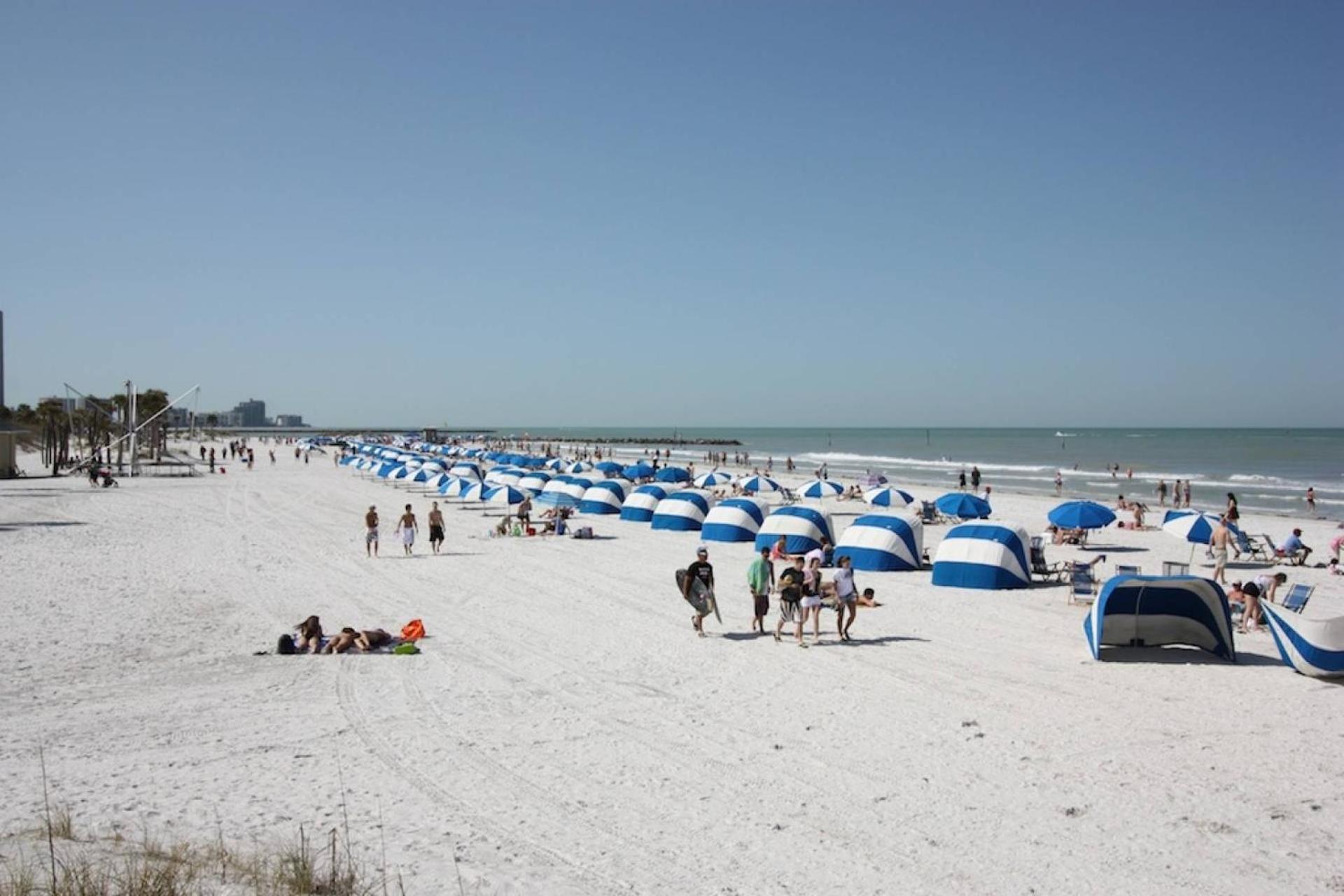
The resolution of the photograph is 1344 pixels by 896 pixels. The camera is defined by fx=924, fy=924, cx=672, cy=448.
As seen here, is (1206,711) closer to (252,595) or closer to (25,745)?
(25,745)

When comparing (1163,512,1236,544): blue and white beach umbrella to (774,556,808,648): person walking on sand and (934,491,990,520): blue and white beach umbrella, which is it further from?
(774,556,808,648): person walking on sand

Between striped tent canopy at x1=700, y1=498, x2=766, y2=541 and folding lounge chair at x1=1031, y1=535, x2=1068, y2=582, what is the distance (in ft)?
22.6

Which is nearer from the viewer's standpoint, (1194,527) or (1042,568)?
(1042,568)

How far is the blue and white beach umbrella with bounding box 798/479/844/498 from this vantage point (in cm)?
3238

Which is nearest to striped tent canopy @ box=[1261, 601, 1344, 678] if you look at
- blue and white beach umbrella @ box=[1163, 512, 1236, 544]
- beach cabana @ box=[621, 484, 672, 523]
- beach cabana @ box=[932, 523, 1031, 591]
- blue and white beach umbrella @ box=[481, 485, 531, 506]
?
beach cabana @ box=[932, 523, 1031, 591]

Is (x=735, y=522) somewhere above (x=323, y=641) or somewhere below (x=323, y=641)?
above

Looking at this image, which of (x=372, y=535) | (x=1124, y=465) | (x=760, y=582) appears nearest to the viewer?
(x=760, y=582)

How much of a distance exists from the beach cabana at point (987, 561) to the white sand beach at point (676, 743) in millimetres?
993

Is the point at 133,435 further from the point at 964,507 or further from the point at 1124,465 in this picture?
the point at 1124,465

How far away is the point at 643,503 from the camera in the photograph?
2741 centimetres

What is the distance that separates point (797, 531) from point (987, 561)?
4.61m

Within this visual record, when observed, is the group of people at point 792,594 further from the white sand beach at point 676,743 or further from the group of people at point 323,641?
the group of people at point 323,641

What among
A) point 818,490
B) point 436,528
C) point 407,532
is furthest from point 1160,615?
point 818,490

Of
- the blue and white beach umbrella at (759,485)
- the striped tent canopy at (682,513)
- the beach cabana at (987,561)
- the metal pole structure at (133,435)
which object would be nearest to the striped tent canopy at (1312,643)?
the beach cabana at (987,561)
